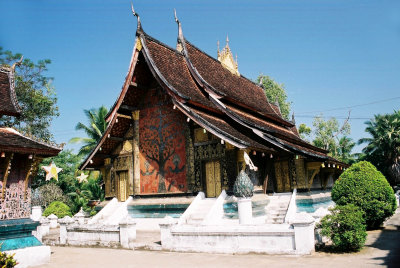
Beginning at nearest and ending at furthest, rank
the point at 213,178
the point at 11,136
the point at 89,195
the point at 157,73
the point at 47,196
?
the point at 11,136 → the point at 213,178 → the point at 157,73 → the point at 89,195 → the point at 47,196

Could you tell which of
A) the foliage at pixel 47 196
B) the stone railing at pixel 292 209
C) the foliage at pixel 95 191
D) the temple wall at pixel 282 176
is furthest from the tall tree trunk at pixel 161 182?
the foliage at pixel 47 196

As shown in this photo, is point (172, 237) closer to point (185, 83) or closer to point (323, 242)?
point (323, 242)

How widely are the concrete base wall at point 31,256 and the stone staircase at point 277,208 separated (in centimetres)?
705

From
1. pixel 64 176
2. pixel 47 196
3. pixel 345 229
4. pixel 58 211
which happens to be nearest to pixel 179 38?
pixel 345 229

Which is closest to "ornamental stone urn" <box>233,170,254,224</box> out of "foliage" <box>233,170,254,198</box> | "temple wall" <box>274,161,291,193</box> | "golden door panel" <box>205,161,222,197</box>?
"foliage" <box>233,170,254,198</box>

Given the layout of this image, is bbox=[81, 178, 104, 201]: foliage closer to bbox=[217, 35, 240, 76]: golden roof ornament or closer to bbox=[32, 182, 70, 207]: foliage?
bbox=[32, 182, 70, 207]: foliage

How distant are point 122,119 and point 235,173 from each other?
231 inches

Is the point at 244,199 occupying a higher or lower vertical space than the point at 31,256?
higher

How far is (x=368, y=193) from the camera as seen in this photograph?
481 inches

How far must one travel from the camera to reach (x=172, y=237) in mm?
10000

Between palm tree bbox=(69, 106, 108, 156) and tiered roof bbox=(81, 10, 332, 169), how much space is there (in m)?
11.8

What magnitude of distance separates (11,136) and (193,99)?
652 cm

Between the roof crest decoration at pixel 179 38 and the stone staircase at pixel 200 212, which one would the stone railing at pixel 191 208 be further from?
the roof crest decoration at pixel 179 38

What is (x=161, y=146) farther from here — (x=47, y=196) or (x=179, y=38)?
(x=47, y=196)
